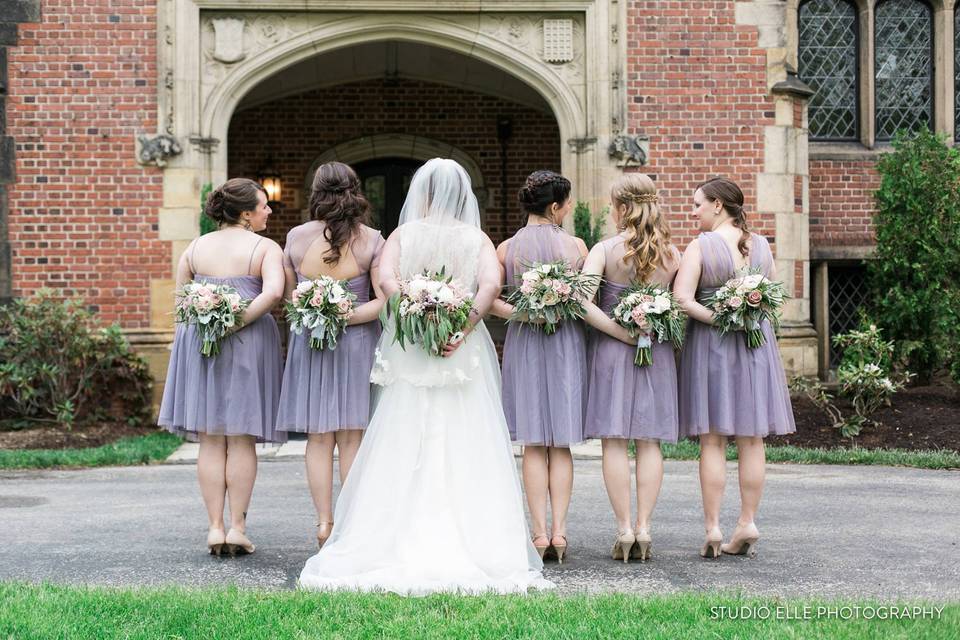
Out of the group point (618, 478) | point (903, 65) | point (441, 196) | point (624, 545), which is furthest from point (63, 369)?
point (903, 65)

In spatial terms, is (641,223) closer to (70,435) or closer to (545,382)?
(545,382)

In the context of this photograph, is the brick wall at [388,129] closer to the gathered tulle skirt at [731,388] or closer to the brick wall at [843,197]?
the brick wall at [843,197]

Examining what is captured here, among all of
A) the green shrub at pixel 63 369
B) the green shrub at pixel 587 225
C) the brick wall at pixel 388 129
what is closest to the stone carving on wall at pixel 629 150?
the green shrub at pixel 587 225

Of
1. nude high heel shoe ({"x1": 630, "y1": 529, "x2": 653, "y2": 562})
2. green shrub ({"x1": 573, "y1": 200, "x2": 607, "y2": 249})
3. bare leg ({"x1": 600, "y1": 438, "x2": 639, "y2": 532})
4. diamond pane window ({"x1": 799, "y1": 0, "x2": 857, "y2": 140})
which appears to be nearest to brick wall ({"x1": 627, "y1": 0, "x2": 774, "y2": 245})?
green shrub ({"x1": 573, "y1": 200, "x2": 607, "y2": 249})

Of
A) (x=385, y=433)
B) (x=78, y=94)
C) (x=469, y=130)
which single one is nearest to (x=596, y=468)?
(x=385, y=433)

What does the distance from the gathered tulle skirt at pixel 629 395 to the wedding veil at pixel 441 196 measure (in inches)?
37.1

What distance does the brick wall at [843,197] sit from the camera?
13188 mm

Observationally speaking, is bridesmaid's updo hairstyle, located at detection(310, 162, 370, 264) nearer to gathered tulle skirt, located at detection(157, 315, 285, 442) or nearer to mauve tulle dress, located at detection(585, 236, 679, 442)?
gathered tulle skirt, located at detection(157, 315, 285, 442)

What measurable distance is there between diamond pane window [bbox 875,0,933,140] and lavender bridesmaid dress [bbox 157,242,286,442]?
1015cm

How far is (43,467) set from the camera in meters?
9.12

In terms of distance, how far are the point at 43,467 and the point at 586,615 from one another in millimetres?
6409

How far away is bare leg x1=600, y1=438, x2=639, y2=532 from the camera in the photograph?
5383 mm

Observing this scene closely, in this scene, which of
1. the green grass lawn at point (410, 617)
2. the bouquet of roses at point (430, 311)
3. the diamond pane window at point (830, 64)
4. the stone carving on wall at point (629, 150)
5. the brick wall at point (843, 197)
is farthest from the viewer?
the diamond pane window at point (830, 64)

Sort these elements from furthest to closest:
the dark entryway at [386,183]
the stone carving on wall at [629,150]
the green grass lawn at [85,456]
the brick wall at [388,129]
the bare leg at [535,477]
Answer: the dark entryway at [386,183], the brick wall at [388,129], the stone carving on wall at [629,150], the green grass lawn at [85,456], the bare leg at [535,477]
